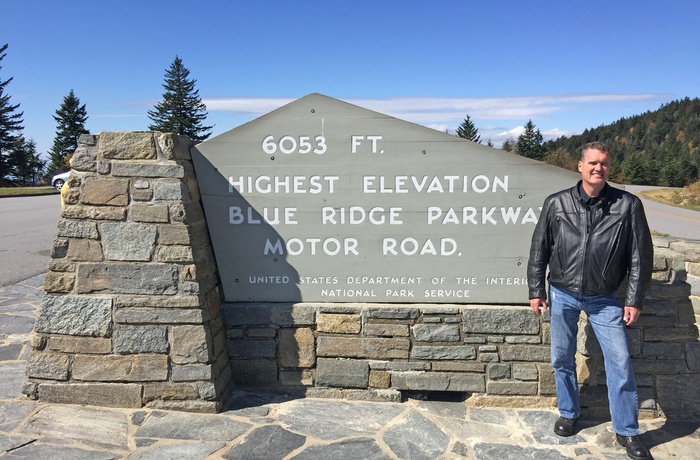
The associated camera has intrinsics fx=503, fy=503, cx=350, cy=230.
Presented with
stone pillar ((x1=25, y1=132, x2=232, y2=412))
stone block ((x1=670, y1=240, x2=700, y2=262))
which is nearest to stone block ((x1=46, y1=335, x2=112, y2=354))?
stone pillar ((x1=25, y1=132, x2=232, y2=412))

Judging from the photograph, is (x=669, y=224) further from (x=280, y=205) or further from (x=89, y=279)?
(x=89, y=279)

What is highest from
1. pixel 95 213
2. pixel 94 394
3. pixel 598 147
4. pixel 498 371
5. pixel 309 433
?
pixel 598 147

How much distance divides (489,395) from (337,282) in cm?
133

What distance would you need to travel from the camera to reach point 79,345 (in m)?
3.43

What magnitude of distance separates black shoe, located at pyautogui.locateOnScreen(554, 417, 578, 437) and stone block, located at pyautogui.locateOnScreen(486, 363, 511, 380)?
451mm

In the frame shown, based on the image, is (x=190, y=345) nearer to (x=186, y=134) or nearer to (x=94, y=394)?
(x=94, y=394)

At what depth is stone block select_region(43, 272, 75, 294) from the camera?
343cm

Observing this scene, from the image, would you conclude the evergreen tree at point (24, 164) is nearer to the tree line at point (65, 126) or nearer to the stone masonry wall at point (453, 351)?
the tree line at point (65, 126)

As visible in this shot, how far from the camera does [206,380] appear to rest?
3.38 metres

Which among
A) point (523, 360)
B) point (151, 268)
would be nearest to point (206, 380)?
point (151, 268)

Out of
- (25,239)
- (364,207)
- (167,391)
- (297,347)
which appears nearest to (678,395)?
(364,207)

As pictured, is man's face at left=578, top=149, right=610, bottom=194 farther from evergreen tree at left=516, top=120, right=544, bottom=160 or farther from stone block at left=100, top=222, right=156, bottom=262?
evergreen tree at left=516, top=120, right=544, bottom=160

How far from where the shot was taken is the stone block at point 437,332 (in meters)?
3.53

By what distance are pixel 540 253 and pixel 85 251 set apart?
9.79 feet
